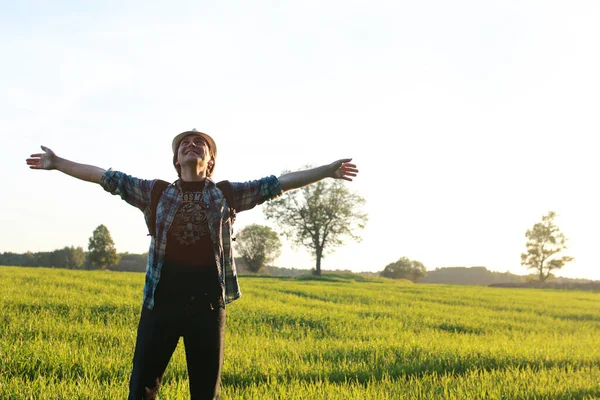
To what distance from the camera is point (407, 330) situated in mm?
11312

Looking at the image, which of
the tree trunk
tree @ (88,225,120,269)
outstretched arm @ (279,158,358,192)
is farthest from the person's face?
tree @ (88,225,120,269)

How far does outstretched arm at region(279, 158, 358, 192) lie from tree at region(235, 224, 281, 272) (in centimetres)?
7024

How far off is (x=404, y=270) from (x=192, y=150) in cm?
8231

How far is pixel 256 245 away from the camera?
74.4 meters

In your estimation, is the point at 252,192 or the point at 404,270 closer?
the point at 252,192

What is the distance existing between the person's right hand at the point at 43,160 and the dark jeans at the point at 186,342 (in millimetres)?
1803

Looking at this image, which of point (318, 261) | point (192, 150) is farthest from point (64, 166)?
point (318, 261)

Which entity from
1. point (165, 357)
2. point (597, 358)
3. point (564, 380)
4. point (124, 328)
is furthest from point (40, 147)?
point (597, 358)

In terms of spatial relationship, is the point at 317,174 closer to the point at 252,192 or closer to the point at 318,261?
the point at 252,192

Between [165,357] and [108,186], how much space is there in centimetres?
162

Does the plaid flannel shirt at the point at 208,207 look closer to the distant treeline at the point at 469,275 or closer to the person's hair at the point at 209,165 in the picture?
the person's hair at the point at 209,165

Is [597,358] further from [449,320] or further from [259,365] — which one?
[259,365]

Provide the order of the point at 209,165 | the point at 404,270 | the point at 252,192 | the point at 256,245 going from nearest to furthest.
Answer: the point at 252,192
the point at 209,165
the point at 256,245
the point at 404,270

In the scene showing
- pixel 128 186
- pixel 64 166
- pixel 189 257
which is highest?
pixel 64 166
